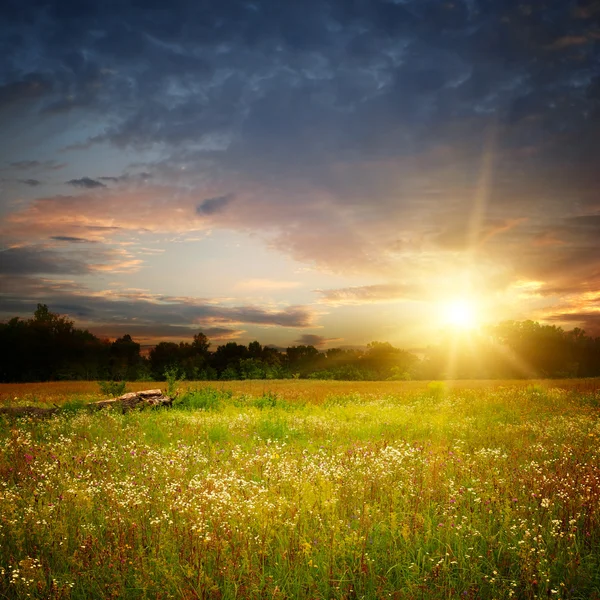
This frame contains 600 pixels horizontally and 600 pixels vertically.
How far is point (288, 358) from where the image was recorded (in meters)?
89.1

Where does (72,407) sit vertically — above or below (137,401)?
below

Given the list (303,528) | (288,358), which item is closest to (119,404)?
(303,528)

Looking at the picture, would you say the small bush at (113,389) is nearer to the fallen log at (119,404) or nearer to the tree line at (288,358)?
the fallen log at (119,404)

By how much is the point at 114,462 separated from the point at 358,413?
985 centimetres

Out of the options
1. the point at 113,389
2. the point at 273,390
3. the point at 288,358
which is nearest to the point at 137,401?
the point at 113,389

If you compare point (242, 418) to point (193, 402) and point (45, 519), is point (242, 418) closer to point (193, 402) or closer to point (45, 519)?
point (193, 402)

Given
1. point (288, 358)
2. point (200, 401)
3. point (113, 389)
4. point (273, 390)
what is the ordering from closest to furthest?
point (200, 401) < point (113, 389) < point (273, 390) < point (288, 358)

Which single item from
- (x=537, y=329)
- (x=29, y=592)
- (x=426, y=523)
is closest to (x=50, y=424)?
(x=29, y=592)

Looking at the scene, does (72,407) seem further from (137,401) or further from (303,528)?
(303,528)

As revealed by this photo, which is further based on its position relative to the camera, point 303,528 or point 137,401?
point 137,401

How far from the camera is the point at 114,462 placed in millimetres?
7945

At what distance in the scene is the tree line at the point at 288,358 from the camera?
6675 cm

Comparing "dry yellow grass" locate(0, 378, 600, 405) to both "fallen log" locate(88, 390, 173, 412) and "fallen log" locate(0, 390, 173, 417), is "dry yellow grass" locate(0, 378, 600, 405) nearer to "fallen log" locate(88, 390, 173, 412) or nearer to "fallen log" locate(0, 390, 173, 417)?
"fallen log" locate(0, 390, 173, 417)

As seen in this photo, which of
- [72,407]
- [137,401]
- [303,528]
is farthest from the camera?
[137,401]
